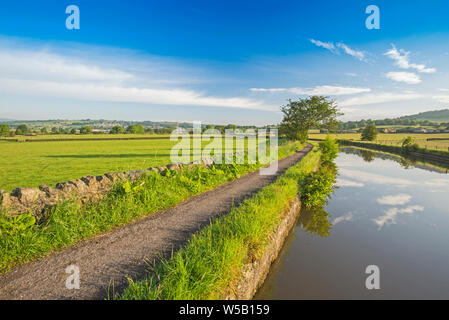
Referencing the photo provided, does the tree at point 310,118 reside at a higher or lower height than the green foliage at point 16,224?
higher

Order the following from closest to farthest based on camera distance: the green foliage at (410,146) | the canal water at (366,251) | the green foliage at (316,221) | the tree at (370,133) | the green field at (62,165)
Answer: the canal water at (366,251) → the green foliage at (316,221) → the green field at (62,165) → the green foliage at (410,146) → the tree at (370,133)

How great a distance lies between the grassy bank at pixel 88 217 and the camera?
3.87m

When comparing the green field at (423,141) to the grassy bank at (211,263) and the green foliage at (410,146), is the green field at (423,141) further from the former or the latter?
the grassy bank at (211,263)

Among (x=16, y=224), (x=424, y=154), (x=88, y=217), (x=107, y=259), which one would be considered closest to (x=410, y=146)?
(x=424, y=154)

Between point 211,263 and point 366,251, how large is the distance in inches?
199

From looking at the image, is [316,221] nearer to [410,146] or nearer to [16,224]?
[16,224]

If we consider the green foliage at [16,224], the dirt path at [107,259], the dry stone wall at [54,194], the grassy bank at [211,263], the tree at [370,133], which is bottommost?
the dirt path at [107,259]

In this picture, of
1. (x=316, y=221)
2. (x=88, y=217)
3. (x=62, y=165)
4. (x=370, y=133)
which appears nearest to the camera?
(x=88, y=217)

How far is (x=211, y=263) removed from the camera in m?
3.57

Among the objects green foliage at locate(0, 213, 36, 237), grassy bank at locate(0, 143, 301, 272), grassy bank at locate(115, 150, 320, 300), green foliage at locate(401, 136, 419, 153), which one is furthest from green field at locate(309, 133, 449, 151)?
green foliage at locate(0, 213, 36, 237)

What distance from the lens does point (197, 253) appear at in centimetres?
369

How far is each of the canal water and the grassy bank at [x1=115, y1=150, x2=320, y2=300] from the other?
1026mm

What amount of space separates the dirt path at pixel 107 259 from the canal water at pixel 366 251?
2.40 metres

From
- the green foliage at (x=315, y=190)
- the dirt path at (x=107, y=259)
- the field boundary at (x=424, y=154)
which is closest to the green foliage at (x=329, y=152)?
the green foliage at (x=315, y=190)
